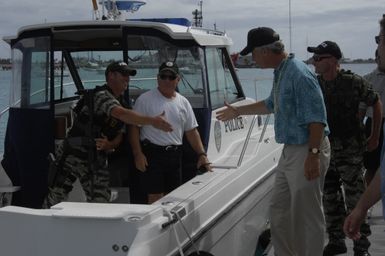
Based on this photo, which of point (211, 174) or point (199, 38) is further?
point (199, 38)

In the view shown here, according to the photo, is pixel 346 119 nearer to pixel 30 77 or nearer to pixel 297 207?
pixel 297 207

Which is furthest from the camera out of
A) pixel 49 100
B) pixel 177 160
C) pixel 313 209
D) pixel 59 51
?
pixel 59 51

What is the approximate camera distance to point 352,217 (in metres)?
2.65

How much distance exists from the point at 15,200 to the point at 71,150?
37.6 inches

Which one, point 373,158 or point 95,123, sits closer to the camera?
point 95,123

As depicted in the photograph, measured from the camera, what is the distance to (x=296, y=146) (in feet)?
12.8

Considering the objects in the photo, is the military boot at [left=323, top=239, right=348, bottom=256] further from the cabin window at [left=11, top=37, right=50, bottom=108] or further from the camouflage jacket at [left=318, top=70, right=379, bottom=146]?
the cabin window at [left=11, top=37, right=50, bottom=108]

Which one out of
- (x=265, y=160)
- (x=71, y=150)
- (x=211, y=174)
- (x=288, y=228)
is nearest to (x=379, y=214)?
(x=265, y=160)

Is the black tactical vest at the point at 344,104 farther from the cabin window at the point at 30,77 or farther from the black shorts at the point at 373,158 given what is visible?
the cabin window at the point at 30,77

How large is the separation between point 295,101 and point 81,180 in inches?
64.8

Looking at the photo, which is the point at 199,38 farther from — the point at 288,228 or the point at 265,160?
the point at 288,228

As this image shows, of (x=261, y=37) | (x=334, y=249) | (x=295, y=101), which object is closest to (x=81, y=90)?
(x=261, y=37)

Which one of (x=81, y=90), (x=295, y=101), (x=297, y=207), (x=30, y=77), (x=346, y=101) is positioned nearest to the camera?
(x=295, y=101)

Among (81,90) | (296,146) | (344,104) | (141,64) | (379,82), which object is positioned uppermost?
(141,64)
